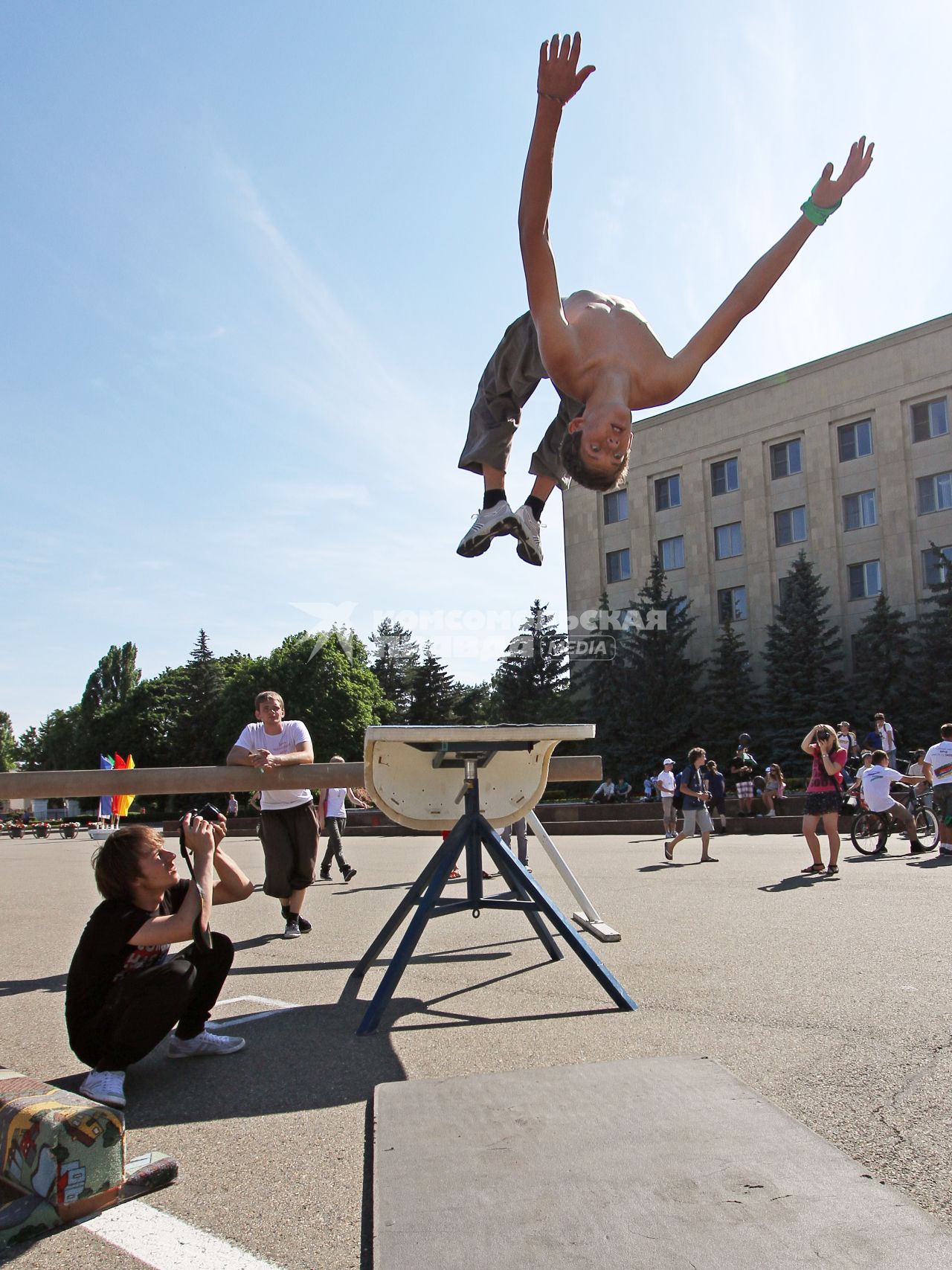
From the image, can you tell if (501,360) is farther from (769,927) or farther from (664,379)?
(769,927)

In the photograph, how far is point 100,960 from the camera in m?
3.81

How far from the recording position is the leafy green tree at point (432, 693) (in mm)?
64875

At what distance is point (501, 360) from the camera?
19.2 feet

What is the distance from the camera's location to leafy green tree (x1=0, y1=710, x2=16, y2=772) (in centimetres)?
10869

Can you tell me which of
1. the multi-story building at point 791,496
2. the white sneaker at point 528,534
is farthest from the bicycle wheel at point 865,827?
the multi-story building at point 791,496

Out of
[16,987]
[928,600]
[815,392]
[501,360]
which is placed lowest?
[16,987]

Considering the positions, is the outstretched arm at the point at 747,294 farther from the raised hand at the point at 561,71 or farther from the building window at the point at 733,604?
the building window at the point at 733,604

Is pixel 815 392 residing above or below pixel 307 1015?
above

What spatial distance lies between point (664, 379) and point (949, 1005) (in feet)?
11.1

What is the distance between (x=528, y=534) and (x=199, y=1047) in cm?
340

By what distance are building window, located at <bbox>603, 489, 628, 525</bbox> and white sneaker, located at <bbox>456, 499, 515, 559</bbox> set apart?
153 ft

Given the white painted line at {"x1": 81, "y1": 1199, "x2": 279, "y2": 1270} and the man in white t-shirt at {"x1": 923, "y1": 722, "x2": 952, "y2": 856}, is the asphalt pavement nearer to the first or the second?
the white painted line at {"x1": 81, "y1": 1199, "x2": 279, "y2": 1270}

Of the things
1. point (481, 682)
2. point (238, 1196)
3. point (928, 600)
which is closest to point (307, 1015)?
point (238, 1196)

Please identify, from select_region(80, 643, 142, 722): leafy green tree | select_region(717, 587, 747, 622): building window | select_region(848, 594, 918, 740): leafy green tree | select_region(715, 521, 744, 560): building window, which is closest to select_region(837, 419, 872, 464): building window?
select_region(715, 521, 744, 560): building window
